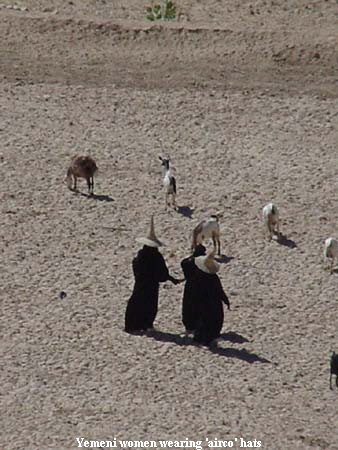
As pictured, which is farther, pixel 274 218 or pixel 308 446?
pixel 274 218

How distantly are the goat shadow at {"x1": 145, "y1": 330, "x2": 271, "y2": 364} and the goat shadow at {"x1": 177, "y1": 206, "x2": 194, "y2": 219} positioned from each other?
3.99m

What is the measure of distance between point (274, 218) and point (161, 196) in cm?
204

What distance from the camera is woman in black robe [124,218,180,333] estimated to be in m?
20.7

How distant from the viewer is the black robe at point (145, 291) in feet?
67.8

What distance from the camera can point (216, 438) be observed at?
1806cm

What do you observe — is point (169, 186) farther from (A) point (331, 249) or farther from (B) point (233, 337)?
(B) point (233, 337)

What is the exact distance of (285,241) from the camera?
23.8m

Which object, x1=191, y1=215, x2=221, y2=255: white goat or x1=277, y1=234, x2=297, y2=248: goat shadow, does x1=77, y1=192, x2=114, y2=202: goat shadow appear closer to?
x1=191, y1=215, x2=221, y2=255: white goat

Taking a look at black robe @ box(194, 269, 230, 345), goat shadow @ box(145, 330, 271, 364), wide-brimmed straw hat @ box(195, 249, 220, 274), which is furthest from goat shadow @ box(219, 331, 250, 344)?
wide-brimmed straw hat @ box(195, 249, 220, 274)

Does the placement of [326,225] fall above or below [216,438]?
above

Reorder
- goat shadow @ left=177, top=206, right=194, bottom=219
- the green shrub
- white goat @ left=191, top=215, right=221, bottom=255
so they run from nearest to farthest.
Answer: white goat @ left=191, top=215, right=221, bottom=255 < goat shadow @ left=177, top=206, right=194, bottom=219 < the green shrub

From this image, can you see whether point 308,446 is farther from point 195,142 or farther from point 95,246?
point 195,142

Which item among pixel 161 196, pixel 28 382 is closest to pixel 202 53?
pixel 161 196

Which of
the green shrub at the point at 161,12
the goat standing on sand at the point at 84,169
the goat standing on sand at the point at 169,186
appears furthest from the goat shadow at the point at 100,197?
the green shrub at the point at 161,12
